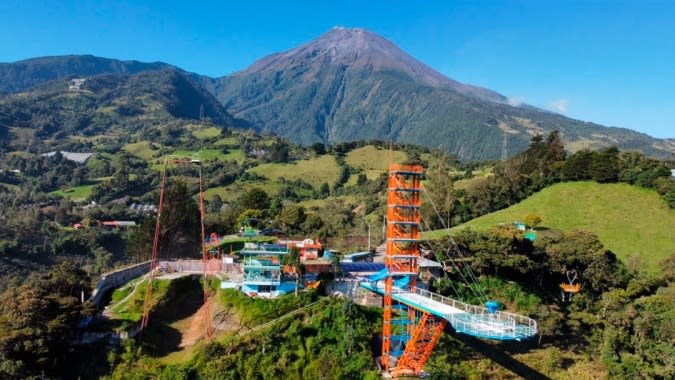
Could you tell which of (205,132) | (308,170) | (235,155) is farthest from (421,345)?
(205,132)

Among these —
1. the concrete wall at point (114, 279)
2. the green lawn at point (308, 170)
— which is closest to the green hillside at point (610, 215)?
the concrete wall at point (114, 279)

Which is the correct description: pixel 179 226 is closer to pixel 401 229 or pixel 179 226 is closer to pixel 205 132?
pixel 401 229

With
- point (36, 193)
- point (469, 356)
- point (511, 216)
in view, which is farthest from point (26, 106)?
point (469, 356)

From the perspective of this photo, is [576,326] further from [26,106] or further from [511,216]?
[26,106]

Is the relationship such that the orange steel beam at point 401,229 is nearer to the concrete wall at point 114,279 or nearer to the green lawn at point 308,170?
the concrete wall at point 114,279

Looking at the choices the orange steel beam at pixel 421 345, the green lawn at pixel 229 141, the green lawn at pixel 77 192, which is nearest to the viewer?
the orange steel beam at pixel 421 345

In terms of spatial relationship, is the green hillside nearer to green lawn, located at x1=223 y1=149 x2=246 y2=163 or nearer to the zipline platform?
the zipline platform

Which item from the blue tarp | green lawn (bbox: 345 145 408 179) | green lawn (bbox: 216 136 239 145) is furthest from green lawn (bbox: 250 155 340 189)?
the blue tarp
